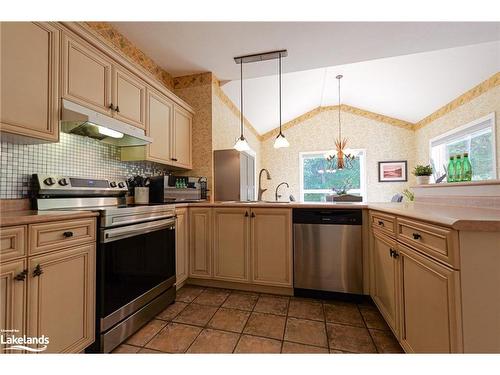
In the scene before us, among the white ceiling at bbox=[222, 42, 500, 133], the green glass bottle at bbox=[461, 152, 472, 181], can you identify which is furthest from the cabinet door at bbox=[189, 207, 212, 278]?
the green glass bottle at bbox=[461, 152, 472, 181]

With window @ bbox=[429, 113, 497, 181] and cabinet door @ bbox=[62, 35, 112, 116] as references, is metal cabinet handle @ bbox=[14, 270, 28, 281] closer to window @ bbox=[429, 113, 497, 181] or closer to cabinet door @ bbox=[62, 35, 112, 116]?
cabinet door @ bbox=[62, 35, 112, 116]

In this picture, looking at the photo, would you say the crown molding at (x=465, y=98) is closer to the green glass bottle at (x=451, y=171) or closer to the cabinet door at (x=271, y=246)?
the green glass bottle at (x=451, y=171)

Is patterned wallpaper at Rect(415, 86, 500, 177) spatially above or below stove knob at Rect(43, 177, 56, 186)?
above

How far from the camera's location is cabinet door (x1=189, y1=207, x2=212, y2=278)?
2.22 m

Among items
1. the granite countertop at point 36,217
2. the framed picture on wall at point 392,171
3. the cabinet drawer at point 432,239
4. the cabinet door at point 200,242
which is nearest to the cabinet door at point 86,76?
the granite countertop at point 36,217

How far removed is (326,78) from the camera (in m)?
4.34

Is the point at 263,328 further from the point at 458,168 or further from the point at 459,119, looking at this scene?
the point at 459,119

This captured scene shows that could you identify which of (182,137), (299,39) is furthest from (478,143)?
(182,137)

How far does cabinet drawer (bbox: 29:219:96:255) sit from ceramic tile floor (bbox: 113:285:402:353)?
728 millimetres

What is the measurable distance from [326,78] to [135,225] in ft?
14.3

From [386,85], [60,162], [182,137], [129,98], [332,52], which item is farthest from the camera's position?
[386,85]

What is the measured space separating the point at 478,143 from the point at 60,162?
5.84 m

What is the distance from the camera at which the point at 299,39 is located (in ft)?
7.29
